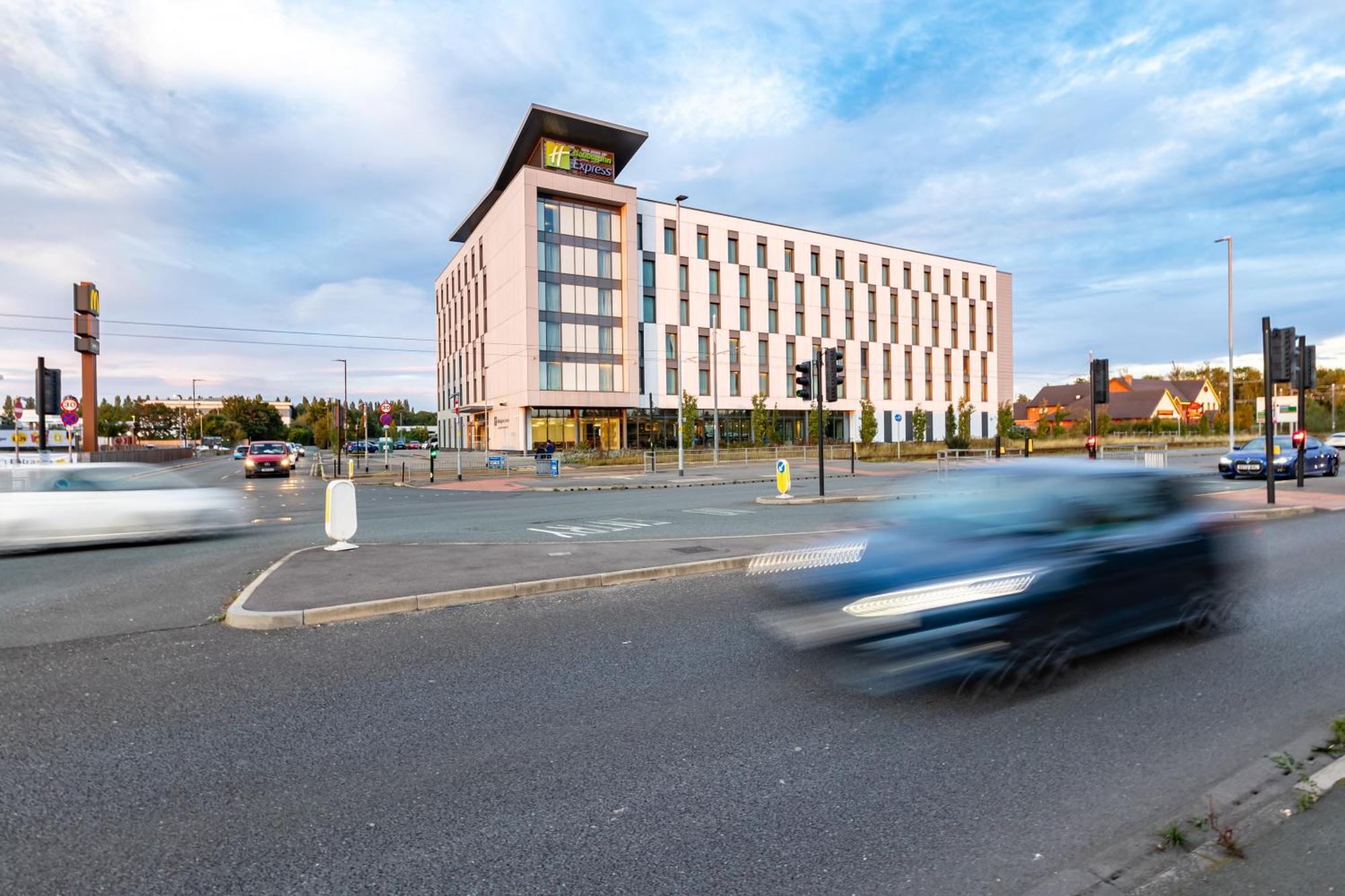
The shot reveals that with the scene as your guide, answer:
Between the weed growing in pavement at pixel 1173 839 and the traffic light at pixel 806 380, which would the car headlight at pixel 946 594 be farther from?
the traffic light at pixel 806 380

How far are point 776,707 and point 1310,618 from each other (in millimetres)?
5344

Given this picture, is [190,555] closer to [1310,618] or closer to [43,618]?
[43,618]

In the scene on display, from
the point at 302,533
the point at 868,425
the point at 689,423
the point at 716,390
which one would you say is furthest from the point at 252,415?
the point at 302,533

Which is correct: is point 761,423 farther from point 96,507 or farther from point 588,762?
point 588,762

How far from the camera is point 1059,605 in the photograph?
4777 mm

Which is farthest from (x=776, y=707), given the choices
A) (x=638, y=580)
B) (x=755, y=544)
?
(x=755, y=544)

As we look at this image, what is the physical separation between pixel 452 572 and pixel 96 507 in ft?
23.3

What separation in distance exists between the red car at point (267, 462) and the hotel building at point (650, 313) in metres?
13.9

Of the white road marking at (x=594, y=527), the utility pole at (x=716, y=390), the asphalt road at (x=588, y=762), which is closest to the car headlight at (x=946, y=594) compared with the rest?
the asphalt road at (x=588, y=762)

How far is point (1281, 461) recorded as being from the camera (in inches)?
882

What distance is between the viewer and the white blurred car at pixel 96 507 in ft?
35.6

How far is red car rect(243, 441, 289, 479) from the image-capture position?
33.2 metres

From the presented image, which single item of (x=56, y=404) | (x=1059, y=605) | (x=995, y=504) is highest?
(x=56, y=404)

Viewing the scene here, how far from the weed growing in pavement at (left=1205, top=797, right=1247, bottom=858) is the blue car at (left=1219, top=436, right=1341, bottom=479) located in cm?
2418
